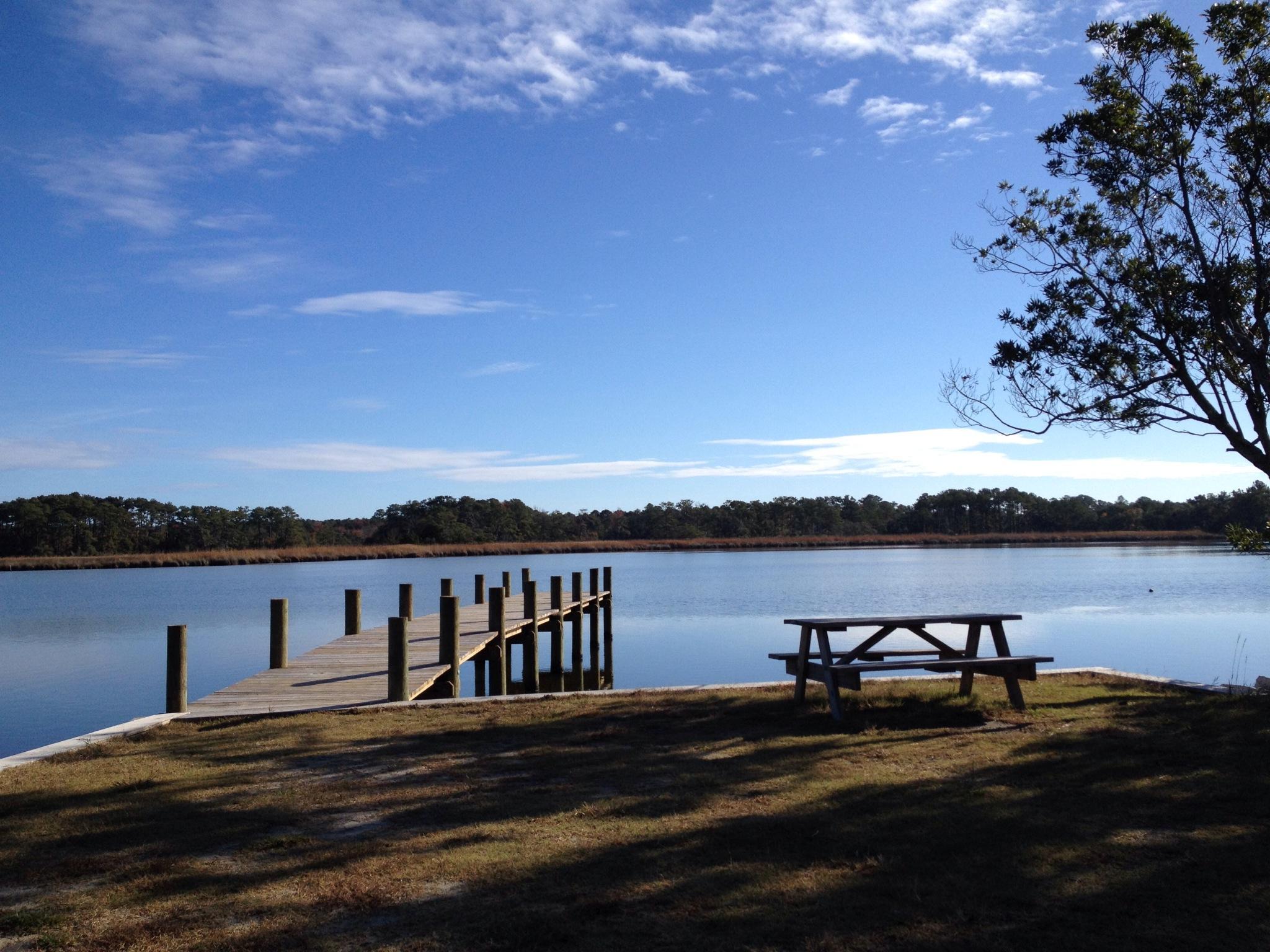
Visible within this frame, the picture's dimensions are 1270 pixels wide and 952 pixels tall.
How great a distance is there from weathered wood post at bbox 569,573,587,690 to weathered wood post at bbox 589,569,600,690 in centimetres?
29

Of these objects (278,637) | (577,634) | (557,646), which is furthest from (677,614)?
(278,637)

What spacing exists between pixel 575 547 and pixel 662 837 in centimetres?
6842

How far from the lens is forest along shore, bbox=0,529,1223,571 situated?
6316 cm

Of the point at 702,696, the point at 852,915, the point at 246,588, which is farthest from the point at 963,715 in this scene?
the point at 246,588

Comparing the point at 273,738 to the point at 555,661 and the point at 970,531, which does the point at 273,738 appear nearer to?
the point at 555,661

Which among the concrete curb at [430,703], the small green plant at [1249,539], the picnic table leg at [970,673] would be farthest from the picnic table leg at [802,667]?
the small green plant at [1249,539]

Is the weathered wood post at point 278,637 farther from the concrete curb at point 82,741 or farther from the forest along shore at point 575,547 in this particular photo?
the forest along shore at point 575,547

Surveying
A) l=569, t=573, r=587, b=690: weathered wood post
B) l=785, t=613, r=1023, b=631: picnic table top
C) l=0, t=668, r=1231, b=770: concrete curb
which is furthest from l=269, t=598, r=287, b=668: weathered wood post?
l=569, t=573, r=587, b=690: weathered wood post

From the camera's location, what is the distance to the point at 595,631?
23.2 m

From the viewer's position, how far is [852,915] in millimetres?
3625

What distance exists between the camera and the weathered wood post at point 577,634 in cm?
2059

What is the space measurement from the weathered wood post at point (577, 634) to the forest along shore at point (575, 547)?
46085 mm

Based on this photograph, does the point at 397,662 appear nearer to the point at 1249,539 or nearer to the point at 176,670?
the point at 176,670

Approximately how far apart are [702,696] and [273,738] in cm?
369
